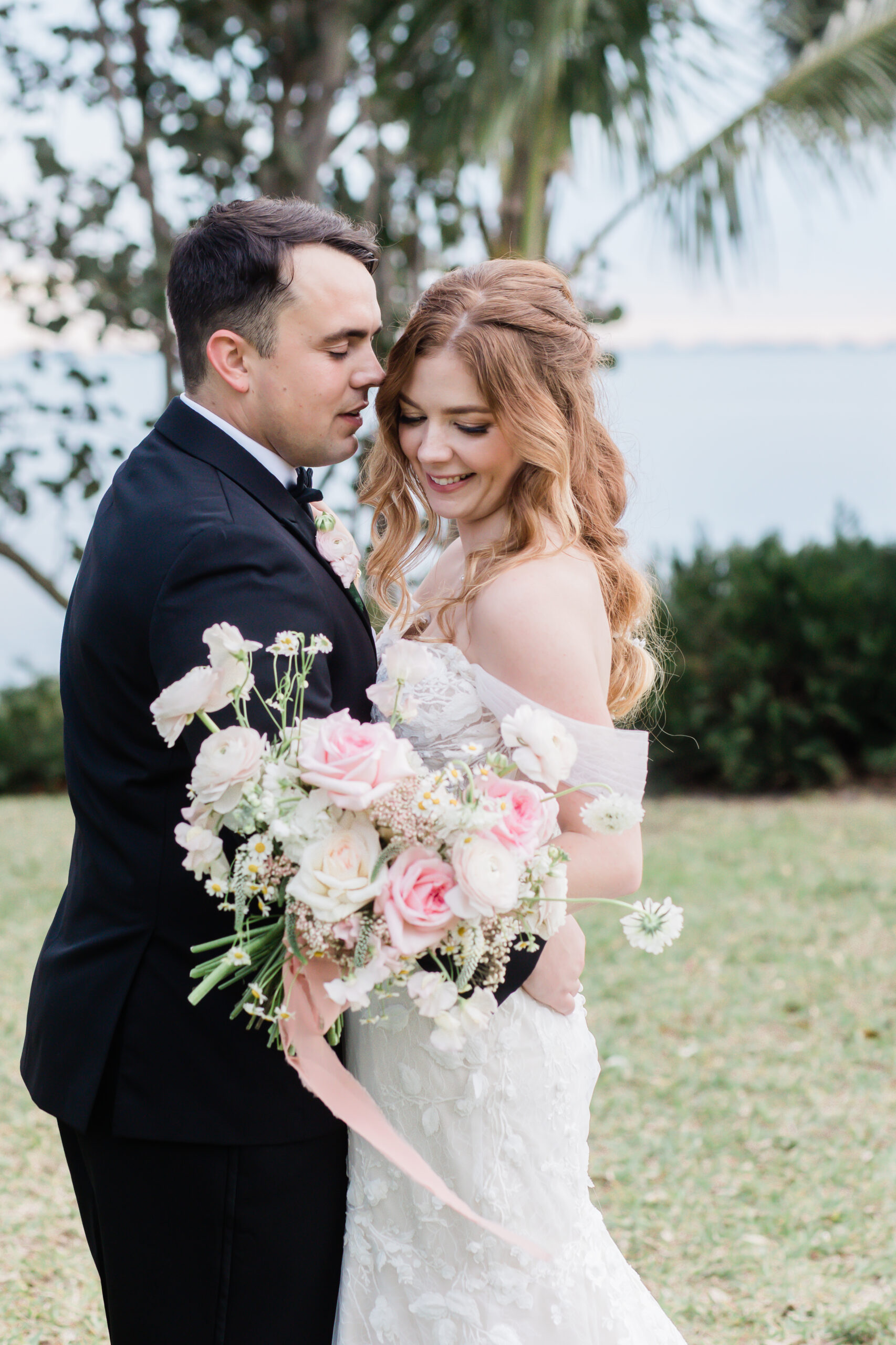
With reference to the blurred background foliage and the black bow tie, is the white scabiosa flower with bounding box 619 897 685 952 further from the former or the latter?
the blurred background foliage

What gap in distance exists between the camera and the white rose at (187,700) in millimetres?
1726

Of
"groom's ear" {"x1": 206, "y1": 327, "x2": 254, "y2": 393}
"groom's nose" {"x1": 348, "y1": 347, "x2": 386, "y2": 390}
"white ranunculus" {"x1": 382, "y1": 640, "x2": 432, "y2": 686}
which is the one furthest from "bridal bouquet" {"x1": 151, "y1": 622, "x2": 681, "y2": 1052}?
"groom's nose" {"x1": 348, "y1": 347, "x2": 386, "y2": 390}

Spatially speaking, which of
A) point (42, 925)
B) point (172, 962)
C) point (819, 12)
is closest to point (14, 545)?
point (42, 925)

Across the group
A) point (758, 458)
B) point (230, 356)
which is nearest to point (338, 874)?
point (230, 356)

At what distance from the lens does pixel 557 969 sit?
2.30m

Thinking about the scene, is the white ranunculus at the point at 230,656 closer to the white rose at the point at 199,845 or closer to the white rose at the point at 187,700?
the white rose at the point at 187,700

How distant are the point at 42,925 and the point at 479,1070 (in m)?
4.91

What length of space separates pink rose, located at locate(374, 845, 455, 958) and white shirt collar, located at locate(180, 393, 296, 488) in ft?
2.90

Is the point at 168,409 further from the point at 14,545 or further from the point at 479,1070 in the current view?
the point at 14,545

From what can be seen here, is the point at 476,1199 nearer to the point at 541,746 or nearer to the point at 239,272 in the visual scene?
the point at 541,746

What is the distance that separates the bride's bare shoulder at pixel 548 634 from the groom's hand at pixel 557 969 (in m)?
0.41

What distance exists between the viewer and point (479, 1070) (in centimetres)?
225

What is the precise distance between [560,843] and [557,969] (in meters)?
0.24

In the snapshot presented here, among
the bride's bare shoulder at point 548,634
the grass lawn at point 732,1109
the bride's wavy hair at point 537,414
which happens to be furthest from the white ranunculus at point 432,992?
the grass lawn at point 732,1109
